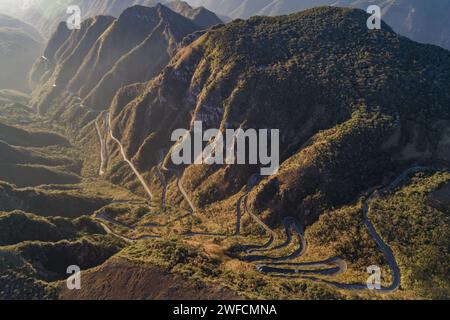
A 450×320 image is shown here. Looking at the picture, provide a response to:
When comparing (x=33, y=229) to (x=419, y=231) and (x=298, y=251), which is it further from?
(x=419, y=231)

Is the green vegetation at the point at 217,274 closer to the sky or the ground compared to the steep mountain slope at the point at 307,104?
closer to the ground

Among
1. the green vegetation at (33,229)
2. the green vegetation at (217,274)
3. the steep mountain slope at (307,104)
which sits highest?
the steep mountain slope at (307,104)

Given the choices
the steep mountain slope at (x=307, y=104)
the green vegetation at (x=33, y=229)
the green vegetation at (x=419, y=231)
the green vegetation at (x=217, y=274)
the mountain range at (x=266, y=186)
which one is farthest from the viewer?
the steep mountain slope at (x=307, y=104)

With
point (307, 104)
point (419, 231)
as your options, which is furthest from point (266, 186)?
point (419, 231)

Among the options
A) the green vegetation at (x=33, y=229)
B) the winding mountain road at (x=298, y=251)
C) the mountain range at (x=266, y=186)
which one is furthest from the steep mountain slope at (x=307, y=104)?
the green vegetation at (x=33, y=229)

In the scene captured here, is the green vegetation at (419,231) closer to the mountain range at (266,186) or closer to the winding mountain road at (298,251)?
the mountain range at (266,186)

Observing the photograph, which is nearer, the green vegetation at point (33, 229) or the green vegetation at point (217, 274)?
the green vegetation at point (217, 274)
